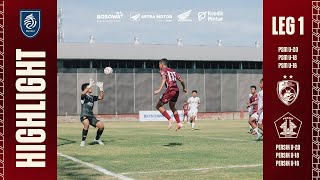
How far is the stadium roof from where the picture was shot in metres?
60.2

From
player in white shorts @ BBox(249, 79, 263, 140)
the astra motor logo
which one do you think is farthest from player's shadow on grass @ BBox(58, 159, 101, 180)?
player in white shorts @ BBox(249, 79, 263, 140)

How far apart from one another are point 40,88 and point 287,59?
9.89 feet

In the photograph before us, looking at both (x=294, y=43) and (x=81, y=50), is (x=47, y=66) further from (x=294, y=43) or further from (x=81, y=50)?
(x=81, y=50)

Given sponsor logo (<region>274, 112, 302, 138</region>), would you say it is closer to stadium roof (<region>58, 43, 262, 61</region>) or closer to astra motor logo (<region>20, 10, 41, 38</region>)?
astra motor logo (<region>20, 10, 41, 38</region>)

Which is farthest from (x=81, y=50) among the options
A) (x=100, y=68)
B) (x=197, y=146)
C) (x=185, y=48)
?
(x=197, y=146)

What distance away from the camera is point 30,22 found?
782cm

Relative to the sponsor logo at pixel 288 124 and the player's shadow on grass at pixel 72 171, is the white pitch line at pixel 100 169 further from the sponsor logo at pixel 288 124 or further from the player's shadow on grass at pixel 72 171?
the sponsor logo at pixel 288 124

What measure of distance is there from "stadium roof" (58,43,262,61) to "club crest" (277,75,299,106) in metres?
51.9

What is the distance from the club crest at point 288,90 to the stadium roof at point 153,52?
51.9 metres

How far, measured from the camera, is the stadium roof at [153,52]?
60.2m

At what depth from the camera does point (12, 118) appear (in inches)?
301

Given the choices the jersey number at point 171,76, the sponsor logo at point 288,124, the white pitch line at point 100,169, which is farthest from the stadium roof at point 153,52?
the sponsor logo at point 288,124

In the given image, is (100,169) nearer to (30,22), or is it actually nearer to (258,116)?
(30,22)

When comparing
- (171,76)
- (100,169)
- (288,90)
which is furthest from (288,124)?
(171,76)
